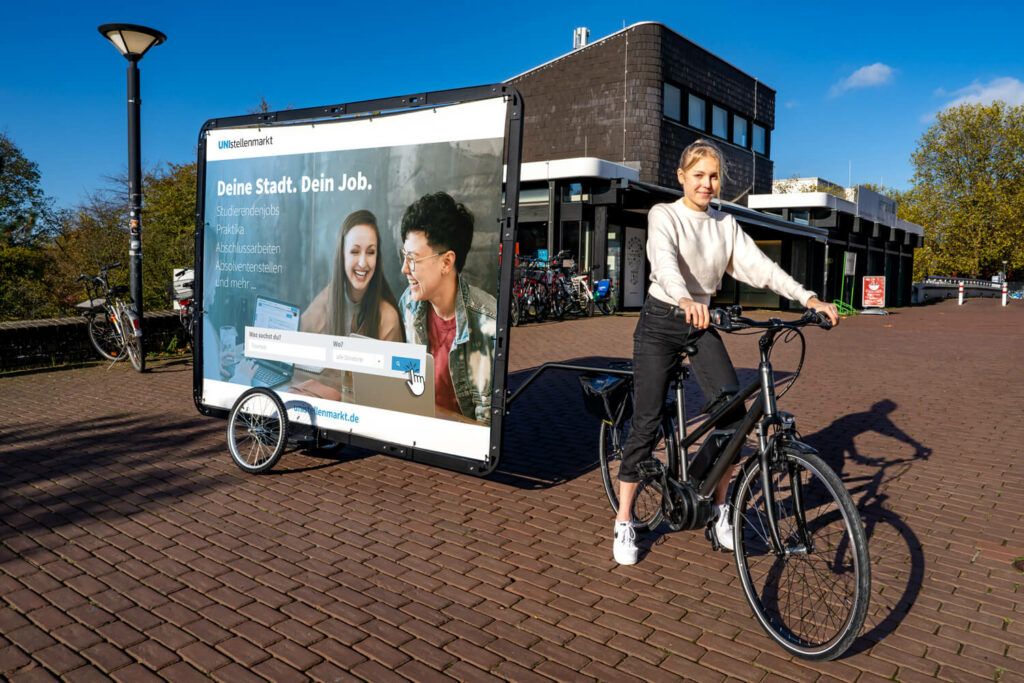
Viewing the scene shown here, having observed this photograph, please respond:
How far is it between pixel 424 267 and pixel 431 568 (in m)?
1.75

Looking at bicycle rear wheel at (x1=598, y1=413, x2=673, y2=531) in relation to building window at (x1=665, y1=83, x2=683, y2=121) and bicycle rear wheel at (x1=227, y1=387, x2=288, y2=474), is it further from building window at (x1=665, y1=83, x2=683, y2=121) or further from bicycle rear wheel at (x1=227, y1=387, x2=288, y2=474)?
building window at (x1=665, y1=83, x2=683, y2=121)

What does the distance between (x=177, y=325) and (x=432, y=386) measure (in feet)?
27.1

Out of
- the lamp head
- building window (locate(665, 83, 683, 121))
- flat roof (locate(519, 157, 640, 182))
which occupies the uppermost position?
building window (locate(665, 83, 683, 121))

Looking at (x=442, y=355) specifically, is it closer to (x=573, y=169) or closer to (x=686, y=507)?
(x=686, y=507)

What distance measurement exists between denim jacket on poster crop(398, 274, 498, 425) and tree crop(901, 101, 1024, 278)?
5771cm

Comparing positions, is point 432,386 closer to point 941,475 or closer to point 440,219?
point 440,219

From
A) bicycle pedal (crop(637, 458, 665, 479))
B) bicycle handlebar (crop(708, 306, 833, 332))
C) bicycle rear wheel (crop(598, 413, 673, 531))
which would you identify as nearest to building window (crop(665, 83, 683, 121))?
bicycle rear wheel (crop(598, 413, 673, 531))

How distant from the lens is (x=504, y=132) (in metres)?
4.12

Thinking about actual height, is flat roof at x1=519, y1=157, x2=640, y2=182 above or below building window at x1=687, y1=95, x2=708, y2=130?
below

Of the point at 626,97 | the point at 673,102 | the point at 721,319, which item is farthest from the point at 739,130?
the point at 721,319

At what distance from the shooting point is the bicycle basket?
3.92 meters

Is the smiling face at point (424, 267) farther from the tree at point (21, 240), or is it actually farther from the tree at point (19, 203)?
the tree at point (19, 203)

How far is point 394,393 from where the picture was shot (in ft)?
15.6

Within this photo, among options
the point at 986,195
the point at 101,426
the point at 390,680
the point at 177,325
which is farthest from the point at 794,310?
the point at 986,195
